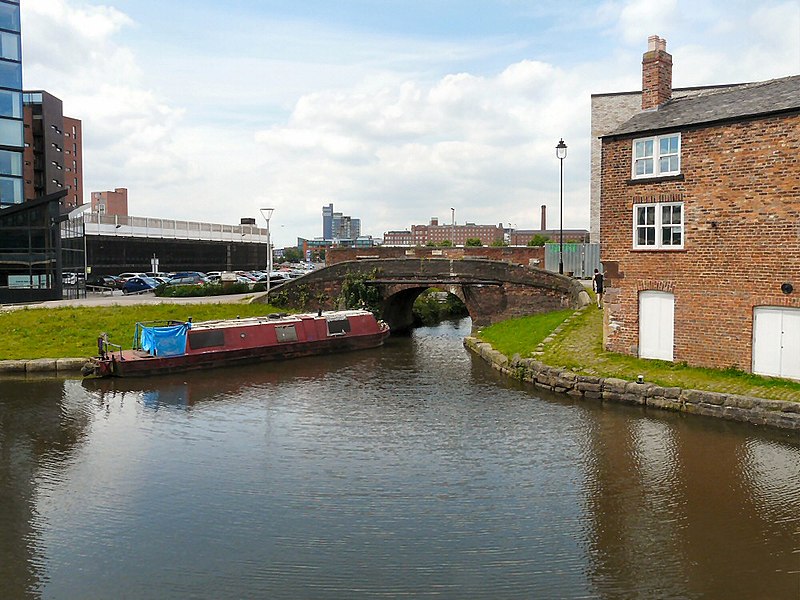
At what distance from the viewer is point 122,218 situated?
58.9 m

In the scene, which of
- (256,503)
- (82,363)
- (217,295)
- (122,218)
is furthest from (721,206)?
(122,218)

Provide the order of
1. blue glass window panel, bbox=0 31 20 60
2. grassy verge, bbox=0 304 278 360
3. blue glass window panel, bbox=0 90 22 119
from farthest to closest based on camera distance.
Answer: blue glass window panel, bbox=0 90 22 119 → blue glass window panel, bbox=0 31 20 60 → grassy verge, bbox=0 304 278 360

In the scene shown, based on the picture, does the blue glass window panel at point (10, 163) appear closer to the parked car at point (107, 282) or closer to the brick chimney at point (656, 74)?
the parked car at point (107, 282)

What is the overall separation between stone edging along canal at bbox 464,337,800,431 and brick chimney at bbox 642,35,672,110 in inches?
311

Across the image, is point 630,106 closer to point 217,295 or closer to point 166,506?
point 217,295

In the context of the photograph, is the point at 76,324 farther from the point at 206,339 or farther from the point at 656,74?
the point at 656,74

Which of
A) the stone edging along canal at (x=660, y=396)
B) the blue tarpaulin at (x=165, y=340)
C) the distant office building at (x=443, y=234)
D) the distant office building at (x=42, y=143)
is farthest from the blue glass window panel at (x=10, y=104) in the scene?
the distant office building at (x=443, y=234)

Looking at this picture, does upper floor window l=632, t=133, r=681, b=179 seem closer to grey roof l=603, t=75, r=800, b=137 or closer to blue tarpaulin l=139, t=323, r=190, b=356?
grey roof l=603, t=75, r=800, b=137

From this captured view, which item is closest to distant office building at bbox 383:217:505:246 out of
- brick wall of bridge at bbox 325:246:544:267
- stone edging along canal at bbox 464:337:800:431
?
brick wall of bridge at bbox 325:246:544:267

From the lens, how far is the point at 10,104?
36.5m

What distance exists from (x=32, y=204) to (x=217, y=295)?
932 centimetres

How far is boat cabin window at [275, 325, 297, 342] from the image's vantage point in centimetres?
2492

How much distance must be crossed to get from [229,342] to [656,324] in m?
13.2

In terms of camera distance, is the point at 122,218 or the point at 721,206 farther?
the point at 122,218
